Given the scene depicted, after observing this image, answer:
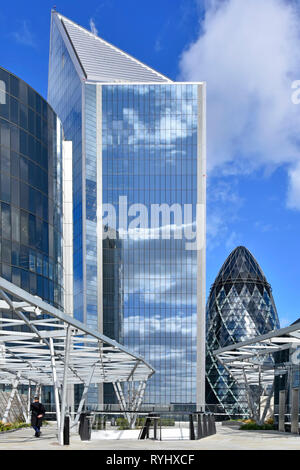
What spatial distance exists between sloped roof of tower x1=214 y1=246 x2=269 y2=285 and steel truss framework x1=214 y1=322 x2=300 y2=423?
8212cm

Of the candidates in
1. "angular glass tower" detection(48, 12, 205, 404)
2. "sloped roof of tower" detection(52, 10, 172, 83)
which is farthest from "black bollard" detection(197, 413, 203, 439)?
"sloped roof of tower" detection(52, 10, 172, 83)

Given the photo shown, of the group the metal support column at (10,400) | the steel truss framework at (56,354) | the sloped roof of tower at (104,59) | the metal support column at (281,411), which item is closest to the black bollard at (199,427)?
the steel truss framework at (56,354)

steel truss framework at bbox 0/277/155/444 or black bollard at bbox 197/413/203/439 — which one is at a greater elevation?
steel truss framework at bbox 0/277/155/444

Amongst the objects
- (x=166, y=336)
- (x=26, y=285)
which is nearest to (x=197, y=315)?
(x=166, y=336)

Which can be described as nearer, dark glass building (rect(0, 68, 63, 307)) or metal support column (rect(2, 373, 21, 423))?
metal support column (rect(2, 373, 21, 423))

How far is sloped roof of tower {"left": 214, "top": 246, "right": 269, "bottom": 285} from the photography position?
140500 mm

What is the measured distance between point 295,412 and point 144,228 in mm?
70035

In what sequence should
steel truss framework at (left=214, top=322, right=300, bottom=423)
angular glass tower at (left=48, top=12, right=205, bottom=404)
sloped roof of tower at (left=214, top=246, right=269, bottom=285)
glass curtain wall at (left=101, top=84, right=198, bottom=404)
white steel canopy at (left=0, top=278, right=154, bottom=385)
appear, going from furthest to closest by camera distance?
sloped roof of tower at (left=214, top=246, right=269, bottom=285) < angular glass tower at (left=48, top=12, right=205, bottom=404) < glass curtain wall at (left=101, top=84, right=198, bottom=404) < steel truss framework at (left=214, top=322, right=300, bottom=423) < white steel canopy at (left=0, top=278, right=154, bottom=385)

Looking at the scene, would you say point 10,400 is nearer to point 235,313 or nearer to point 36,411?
point 36,411

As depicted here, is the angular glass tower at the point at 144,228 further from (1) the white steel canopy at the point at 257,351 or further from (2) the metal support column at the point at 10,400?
(2) the metal support column at the point at 10,400

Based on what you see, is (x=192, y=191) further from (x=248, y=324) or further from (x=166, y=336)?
(x=248, y=324)

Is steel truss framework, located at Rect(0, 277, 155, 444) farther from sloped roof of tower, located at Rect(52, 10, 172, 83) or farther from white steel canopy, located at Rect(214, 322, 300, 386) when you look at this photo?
sloped roof of tower, located at Rect(52, 10, 172, 83)

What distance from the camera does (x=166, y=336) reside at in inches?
4092

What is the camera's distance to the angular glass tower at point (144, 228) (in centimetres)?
10394
